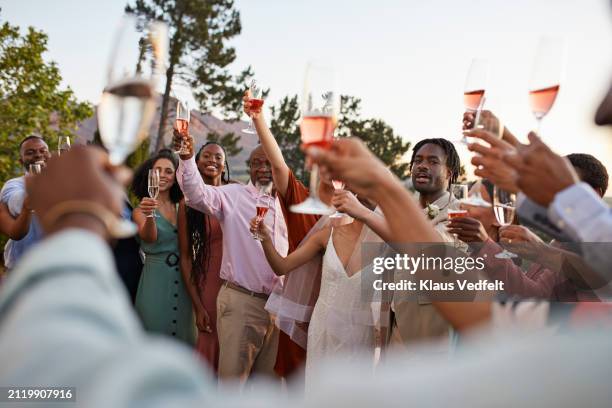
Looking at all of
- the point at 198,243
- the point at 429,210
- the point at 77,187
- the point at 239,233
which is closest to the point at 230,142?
the point at 198,243

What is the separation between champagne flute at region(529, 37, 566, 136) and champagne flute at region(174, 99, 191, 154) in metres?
3.08

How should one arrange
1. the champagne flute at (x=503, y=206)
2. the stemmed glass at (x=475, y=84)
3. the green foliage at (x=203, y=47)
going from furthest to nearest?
the green foliage at (x=203, y=47) < the stemmed glass at (x=475, y=84) < the champagne flute at (x=503, y=206)

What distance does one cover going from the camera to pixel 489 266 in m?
4.12

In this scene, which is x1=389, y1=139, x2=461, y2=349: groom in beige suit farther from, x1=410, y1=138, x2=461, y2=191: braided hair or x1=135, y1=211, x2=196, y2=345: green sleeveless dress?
x1=135, y1=211, x2=196, y2=345: green sleeveless dress

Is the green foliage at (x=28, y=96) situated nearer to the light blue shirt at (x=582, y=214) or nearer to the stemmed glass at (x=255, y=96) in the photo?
the stemmed glass at (x=255, y=96)

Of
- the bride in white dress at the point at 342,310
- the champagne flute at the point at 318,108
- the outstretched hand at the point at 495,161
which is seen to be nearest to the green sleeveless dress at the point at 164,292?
the bride in white dress at the point at 342,310

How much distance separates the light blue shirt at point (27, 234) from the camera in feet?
17.6

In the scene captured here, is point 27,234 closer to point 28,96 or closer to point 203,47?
point 28,96

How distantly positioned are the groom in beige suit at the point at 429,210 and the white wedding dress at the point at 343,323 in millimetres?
217

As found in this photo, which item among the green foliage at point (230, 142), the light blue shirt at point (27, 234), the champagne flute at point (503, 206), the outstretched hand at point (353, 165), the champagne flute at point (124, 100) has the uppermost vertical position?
the green foliage at point (230, 142)

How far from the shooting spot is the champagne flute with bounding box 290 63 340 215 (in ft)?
7.93

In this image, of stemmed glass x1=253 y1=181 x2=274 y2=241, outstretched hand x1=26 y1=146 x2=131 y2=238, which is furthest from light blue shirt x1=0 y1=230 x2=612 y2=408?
stemmed glass x1=253 y1=181 x2=274 y2=241

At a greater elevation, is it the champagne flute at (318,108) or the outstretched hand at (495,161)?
the champagne flute at (318,108)

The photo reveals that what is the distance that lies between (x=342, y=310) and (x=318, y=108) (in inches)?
92.5
